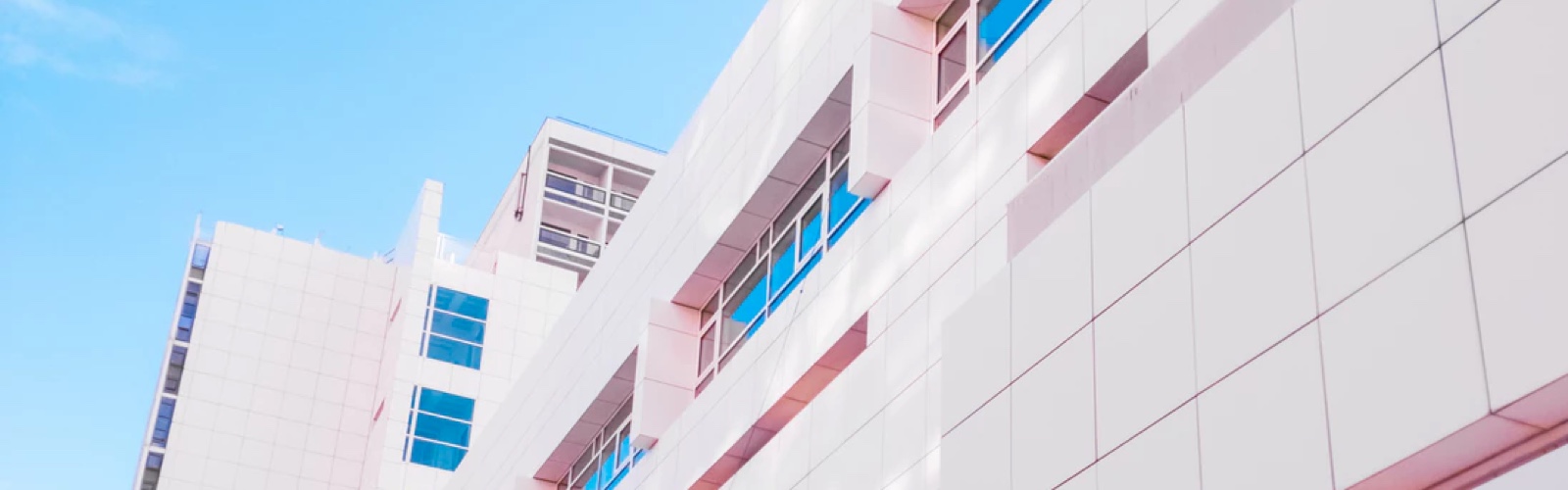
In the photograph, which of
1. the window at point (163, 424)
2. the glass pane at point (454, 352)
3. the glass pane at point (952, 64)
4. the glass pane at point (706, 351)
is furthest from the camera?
the window at point (163, 424)

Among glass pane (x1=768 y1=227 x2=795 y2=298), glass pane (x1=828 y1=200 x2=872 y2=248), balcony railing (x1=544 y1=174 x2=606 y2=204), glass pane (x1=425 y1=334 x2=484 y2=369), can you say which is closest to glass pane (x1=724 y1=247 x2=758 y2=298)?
glass pane (x1=768 y1=227 x2=795 y2=298)

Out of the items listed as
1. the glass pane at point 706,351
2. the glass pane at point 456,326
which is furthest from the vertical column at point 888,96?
the glass pane at point 456,326

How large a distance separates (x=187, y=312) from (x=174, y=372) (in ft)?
9.21

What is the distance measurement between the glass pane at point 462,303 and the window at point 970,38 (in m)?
38.0

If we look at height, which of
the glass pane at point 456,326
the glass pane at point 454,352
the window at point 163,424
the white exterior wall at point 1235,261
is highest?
the glass pane at point 456,326

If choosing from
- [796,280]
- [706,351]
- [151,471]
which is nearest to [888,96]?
[796,280]

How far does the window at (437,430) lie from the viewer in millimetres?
56219

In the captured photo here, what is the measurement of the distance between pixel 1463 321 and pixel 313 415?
5941cm

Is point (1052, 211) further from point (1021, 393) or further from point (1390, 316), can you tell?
point (1390, 316)

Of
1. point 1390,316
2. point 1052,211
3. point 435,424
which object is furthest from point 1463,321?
point 435,424

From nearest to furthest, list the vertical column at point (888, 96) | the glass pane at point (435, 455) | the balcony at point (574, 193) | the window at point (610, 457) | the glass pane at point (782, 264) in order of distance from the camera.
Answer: the vertical column at point (888, 96) → the glass pane at point (782, 264) → the window at point (610, 457) → the glass pane at point (435, 455) → the balcony at point (574, 193)

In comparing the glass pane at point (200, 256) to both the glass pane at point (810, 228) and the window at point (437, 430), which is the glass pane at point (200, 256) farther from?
the glass pane at point (810, 228)

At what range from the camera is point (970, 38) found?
2322 cm

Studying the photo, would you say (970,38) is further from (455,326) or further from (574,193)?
(574,193)
